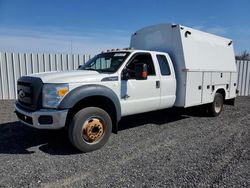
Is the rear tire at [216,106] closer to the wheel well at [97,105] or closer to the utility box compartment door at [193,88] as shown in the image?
the utility box compartment door at [193,88]

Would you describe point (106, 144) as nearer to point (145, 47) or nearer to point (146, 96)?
point (146, 96)

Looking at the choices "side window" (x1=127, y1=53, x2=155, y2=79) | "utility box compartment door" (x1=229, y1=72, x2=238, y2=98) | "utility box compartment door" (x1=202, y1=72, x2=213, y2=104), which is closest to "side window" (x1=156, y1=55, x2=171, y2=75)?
"side window" (x1=127, y1=53, x2=155, y2=79)

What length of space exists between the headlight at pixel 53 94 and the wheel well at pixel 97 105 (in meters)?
0.37

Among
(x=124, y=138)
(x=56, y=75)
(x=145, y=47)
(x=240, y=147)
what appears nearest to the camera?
(x=56, y=75)

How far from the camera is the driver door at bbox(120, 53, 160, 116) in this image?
4742 mm

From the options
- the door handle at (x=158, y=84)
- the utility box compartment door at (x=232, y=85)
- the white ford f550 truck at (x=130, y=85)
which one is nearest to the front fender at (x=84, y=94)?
the white ford f550 truck at (x=130, y=85)

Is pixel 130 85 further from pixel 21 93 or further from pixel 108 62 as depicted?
pixel 21 93

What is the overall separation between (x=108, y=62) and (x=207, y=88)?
3.37 metres

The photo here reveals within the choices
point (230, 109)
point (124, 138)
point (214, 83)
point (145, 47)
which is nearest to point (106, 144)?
point (124, 138)

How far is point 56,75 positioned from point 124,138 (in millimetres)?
2133

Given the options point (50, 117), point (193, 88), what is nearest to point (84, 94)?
point (50, 117)

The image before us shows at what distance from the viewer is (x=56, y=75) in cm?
417

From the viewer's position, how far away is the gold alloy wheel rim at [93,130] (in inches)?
164

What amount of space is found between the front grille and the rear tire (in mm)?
5528
